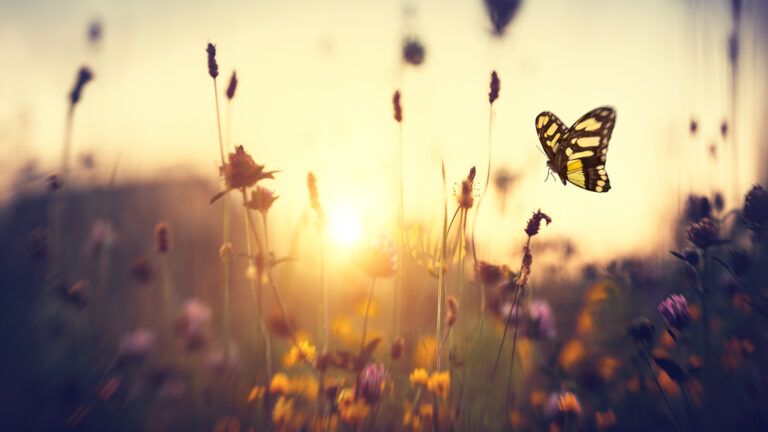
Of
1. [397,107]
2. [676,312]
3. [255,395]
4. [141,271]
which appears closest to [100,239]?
[141,271]

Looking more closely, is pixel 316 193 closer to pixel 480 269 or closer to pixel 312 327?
pixel 480 269

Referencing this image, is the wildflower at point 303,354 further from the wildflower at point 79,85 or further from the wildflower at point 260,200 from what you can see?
the wildflower at point 79,85

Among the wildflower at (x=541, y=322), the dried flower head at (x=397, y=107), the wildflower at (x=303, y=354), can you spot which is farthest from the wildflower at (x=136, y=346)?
the wildflower at (x=541, y=322)

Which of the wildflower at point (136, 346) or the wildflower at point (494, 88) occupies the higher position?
the wildflower at point (494, 88)

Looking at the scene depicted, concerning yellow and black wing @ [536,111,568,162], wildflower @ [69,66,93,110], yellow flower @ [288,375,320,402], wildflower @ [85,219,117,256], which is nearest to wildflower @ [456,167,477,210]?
yellow and black wing @ [536,111,568,162]

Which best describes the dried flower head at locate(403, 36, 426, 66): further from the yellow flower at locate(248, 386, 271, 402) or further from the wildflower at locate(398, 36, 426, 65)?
the yellow flower at locate(248, 386, 271, 402)
